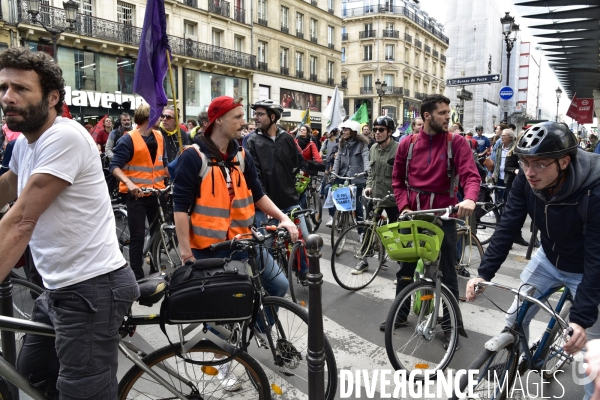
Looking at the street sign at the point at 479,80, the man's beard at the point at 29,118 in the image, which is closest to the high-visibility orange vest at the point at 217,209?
the man's beard at the point at 29,118

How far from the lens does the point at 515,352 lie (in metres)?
2.68

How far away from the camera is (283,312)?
2.93m

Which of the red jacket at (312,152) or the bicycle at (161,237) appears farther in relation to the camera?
the red jacket at (312,152)

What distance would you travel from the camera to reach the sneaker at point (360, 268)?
19.0 feet

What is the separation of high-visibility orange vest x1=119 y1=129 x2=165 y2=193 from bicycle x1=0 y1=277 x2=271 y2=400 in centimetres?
299

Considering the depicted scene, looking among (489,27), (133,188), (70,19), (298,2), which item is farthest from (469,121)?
(133,188)

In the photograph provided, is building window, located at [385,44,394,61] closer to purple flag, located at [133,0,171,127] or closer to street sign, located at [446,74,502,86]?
street sign, located at [446,74,502,86]

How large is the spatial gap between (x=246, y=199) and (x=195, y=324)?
1.07m

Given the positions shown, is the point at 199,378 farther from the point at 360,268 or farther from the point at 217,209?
the point at 360,268

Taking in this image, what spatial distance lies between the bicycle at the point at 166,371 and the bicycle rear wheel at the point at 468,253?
3773 millimetres

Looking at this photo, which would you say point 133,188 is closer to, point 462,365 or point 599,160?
point 462,365

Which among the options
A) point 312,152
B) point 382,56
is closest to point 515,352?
point 312,152

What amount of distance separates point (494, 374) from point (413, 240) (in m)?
1.13

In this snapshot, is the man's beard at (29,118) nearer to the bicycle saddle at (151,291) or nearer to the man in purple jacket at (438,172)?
the bicycle saddle at (151,291)
